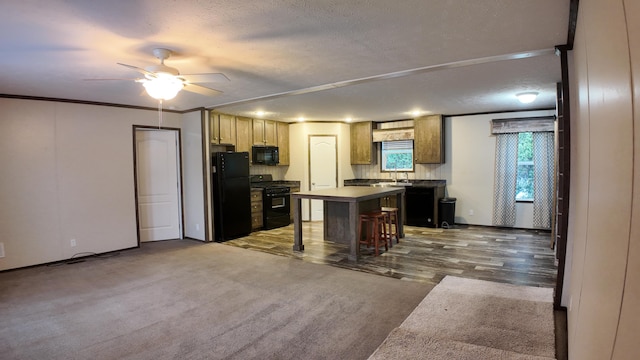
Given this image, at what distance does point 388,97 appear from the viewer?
506 cm

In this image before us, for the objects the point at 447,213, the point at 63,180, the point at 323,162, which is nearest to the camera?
the point at 63,180

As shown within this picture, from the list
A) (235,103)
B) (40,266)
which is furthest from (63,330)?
(235,103)

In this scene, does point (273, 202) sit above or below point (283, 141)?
below

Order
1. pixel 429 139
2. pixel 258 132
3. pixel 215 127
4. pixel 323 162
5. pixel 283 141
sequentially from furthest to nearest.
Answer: pixel 323 162
pixel 283 141
pixel 258 132
pixel 429 139
pixel 215 127

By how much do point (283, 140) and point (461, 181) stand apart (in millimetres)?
4047

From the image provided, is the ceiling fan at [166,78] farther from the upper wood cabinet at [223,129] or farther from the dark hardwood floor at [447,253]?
the upper wood cabinet at [223,129]

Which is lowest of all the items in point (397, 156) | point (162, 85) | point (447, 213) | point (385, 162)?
point (447, 213)

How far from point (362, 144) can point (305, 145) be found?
1.36 metres

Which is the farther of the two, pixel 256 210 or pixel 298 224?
pixel 256 210

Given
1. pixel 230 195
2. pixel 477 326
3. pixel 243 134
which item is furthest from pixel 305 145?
pixel 477 326

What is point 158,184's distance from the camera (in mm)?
6055

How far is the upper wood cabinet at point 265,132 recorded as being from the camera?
7.12m

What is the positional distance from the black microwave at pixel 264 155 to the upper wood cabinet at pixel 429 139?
3110 mm

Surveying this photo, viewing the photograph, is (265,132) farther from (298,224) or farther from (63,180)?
(63,180)
